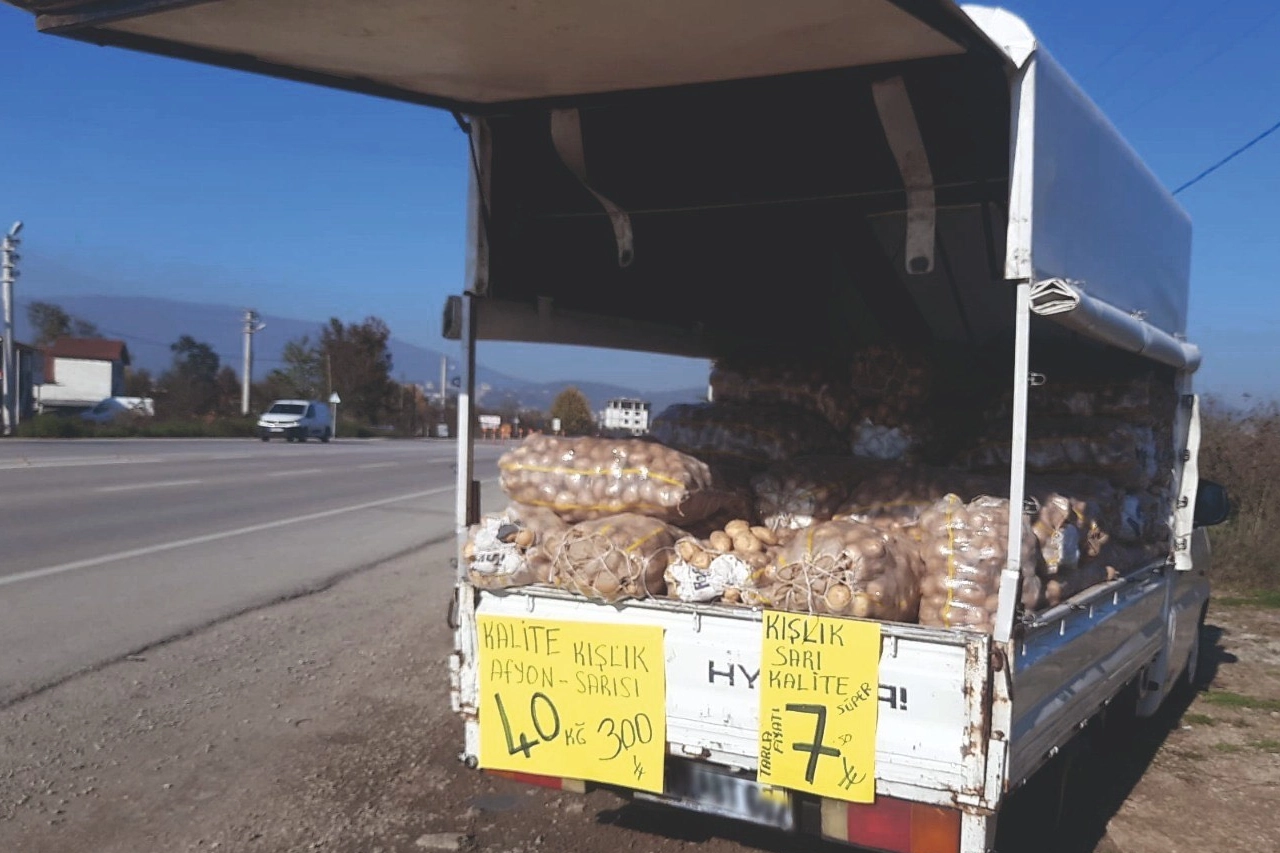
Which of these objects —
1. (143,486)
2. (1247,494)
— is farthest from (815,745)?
(143,486)

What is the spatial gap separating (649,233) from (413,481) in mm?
19390

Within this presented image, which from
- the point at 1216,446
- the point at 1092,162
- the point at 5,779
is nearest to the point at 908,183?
the point at 1092,162

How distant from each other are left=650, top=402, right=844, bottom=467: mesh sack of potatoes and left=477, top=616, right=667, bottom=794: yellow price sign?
1.76 meters

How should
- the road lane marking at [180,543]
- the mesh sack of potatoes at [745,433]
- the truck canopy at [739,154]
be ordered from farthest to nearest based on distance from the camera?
the road lane marking at [180,543] → the mesh sack of potatoes at [745,433] → the truck canopy at [739,154]

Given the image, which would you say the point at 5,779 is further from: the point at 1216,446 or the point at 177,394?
the point at 177,394

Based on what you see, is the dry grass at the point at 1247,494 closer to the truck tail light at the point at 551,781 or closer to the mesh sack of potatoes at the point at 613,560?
the mesh sack of potatoes at the point at 613,560

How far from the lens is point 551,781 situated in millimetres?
3932

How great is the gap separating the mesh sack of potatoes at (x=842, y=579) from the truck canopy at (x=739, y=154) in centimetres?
106

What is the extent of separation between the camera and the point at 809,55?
3828mm

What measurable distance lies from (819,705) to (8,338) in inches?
→ 1735

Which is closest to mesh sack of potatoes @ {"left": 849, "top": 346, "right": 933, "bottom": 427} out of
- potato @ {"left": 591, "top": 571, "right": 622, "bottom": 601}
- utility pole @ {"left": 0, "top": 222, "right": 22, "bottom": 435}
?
potato @ {"left": 591, "top": 571, "right": 622, "bottom": 601}

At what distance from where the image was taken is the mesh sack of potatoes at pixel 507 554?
4.05 m

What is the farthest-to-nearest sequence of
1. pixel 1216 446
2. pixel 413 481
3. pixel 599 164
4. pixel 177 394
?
pixel 177 394, pixel 413 481, pixel 1216 446, pixel 599 164

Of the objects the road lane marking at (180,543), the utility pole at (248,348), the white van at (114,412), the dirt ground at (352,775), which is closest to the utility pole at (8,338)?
the white van at (114,412)
